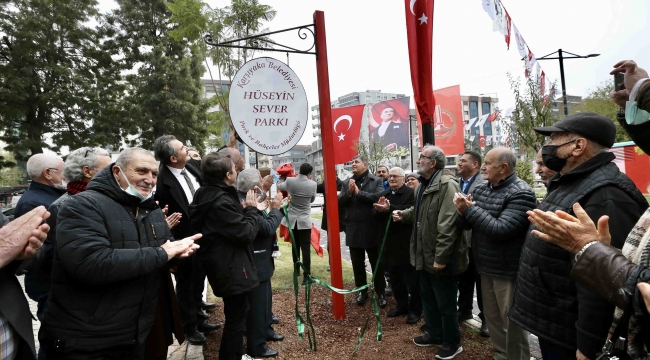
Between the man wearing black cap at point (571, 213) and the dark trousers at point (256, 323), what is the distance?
2279 millimetres

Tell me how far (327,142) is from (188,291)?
2.22m

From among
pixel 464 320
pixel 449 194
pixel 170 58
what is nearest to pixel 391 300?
pixel 464 320

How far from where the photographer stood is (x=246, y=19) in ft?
35.8

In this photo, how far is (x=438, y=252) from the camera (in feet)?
11.6

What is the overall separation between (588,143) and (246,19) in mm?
10502

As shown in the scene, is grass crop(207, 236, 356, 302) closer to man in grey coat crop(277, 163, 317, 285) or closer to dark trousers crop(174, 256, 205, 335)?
man in grey coat crop(277, 163, 317, 285)

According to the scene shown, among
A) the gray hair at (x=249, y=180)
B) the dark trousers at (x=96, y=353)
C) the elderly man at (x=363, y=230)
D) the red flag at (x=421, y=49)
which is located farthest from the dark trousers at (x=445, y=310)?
the dark trousers at (x=96, y=353)

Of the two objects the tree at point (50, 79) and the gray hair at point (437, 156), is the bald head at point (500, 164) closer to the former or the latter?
the gray hair at point (437, 156)

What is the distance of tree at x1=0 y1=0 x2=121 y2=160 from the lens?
14.7 metres

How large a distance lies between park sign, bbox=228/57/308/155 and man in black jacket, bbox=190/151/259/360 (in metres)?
0.88

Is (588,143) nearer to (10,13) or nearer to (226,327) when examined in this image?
(226,327)

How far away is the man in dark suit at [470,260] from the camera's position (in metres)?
4.43

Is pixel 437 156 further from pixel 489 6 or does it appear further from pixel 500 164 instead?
pixel 489 6

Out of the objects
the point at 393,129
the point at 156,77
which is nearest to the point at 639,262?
the point at 393,129
